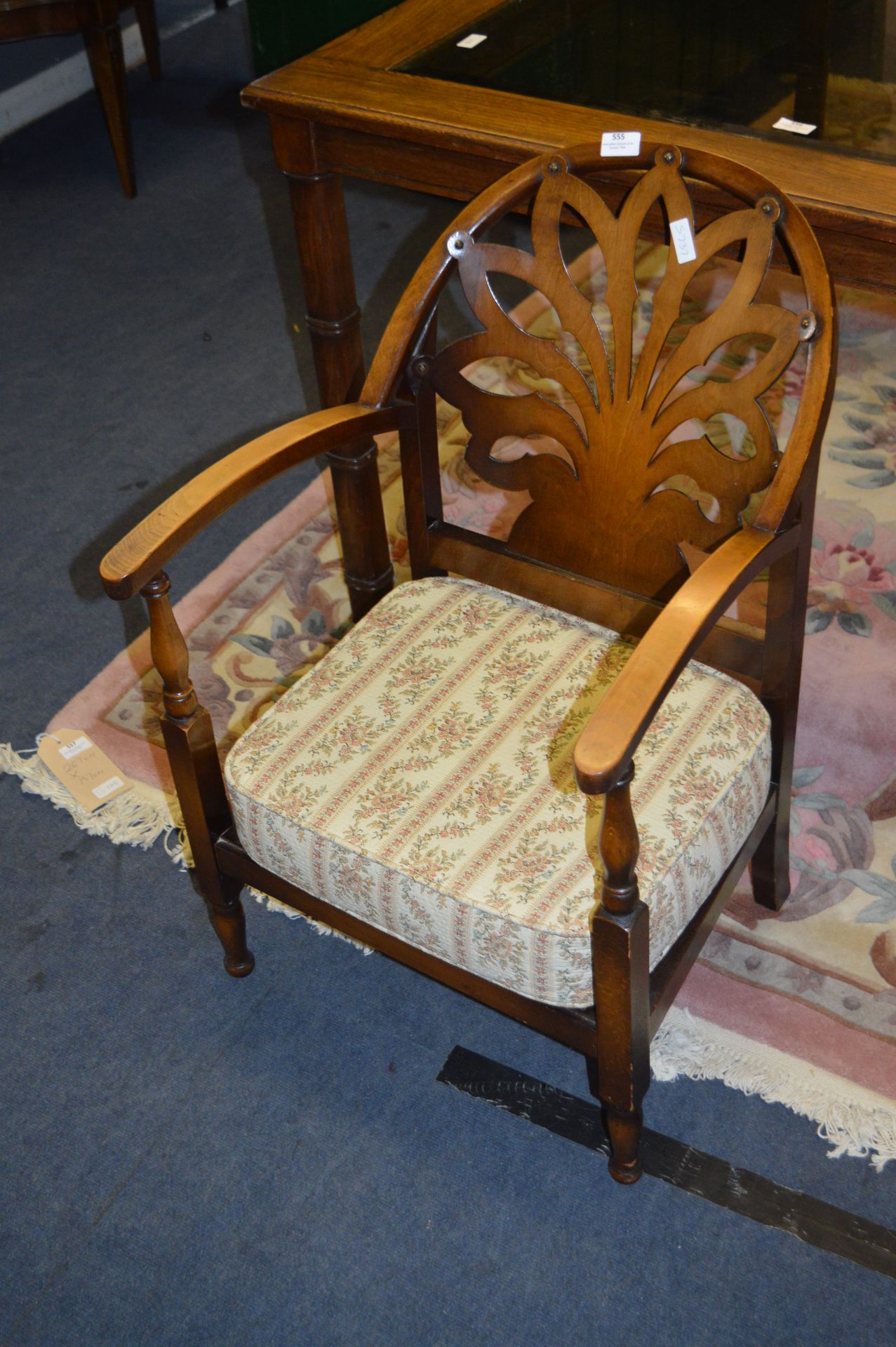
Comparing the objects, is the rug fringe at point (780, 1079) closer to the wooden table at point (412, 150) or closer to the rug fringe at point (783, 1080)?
the rug fringe at point (783, 1080)

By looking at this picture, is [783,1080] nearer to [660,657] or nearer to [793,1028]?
[793,1028]

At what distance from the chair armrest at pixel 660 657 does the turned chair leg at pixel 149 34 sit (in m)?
3.22

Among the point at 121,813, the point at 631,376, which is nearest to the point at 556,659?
the point at 631,376

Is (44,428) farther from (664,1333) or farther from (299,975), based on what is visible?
(664,1333)

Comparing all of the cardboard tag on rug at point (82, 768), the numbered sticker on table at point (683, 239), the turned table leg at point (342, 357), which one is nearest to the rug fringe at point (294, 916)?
the cardboard tag on rug at point (82, 768)

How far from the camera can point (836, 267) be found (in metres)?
1.45

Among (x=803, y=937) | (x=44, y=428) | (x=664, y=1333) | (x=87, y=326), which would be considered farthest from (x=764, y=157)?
(x=87, y=326)

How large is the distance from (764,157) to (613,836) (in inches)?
32.5

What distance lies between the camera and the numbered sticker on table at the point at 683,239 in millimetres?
1355

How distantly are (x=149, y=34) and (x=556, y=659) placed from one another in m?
3.25

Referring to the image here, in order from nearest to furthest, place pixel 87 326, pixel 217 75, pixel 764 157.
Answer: pixel 764 157, pixel 87 326, pixel 217 75

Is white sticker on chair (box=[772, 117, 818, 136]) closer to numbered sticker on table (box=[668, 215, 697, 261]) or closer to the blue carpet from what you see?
numbered sticker on table (box=[668, 215, 697, 261])

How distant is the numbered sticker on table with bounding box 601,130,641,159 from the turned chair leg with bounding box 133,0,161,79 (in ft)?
9.40

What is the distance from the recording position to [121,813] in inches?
77.2
